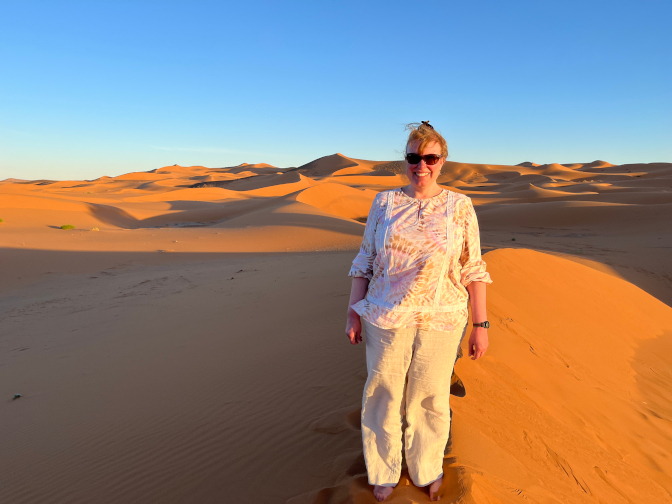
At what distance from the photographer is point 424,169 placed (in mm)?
2064

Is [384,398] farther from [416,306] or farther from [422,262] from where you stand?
[422,262]

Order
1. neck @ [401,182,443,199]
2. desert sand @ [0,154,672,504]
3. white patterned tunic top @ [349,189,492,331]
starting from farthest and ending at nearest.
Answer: desert sand @ [0,154,672,504] < neck @ [401,182,443,199] < white patterned tunic top @ [349,189,492,331]

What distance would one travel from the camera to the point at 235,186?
52094mm

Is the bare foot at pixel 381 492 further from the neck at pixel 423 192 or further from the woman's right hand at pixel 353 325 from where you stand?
the neck at pixel 423 192

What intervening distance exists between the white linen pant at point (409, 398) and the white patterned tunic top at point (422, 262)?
0.08m

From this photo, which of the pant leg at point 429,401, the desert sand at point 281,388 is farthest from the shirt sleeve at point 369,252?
the desert sand at point 281,388

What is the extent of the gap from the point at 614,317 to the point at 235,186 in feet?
160

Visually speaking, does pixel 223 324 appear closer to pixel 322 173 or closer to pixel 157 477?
pixel 157 477

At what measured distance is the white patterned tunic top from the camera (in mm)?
2002

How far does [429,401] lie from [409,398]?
0.32 feet

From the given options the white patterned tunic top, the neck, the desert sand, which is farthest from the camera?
the desert sand

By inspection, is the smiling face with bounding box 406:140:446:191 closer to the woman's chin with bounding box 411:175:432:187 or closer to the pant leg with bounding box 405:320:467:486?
the woman's chin with bounding box 411:175:432:187

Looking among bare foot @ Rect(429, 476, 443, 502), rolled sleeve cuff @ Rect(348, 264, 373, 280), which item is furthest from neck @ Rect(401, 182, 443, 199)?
bare foot @ Rect(429, 476, 443, 502)

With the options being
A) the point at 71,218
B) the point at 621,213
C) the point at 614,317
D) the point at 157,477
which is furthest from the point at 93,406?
the point at 621,213
